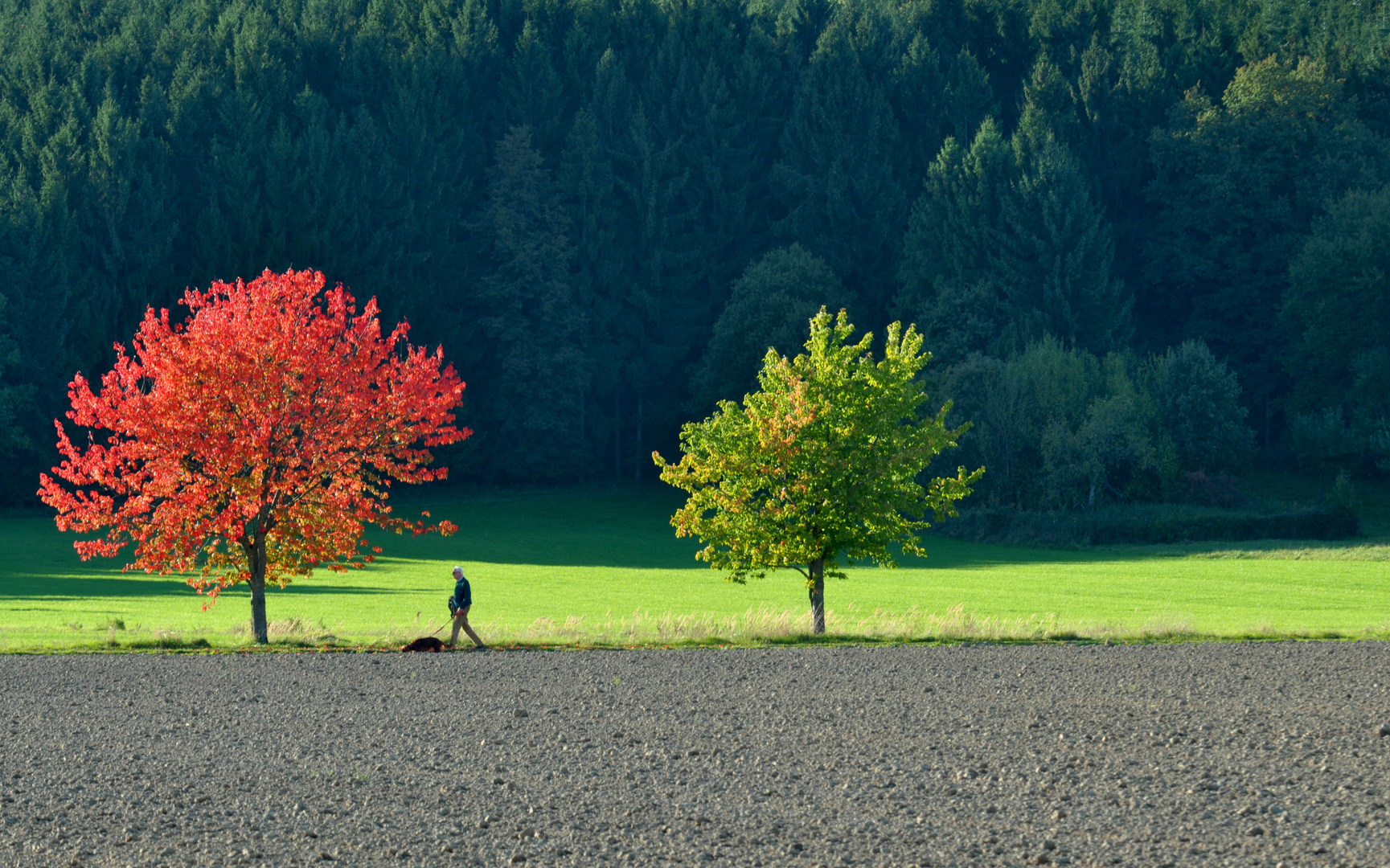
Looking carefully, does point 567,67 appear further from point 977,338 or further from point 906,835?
point 906,835

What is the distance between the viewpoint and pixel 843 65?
3851 inches

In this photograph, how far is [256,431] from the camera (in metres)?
27.2

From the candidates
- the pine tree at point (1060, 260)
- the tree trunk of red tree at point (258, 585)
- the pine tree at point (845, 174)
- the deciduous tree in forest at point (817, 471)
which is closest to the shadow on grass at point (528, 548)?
the tree trunk of red tree at point (258, 585)

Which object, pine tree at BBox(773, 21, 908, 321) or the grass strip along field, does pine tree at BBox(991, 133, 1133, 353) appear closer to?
pine tree at BBox(773, 21, 908, 321)

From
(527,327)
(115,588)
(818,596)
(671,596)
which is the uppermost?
(527,327)

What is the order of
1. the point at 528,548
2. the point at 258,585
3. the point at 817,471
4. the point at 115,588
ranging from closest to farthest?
the point at 258,585, the point at 817,471, the point at 115,588, the point at 528,548

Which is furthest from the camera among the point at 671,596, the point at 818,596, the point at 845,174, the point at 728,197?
the point at 728,197

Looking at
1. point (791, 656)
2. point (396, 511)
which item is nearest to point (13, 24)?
point (396, 511)

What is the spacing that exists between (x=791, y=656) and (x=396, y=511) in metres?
56.3

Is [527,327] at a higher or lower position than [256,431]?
higher

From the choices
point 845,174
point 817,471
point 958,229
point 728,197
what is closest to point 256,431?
point 817,471

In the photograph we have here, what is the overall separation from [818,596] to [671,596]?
15.4 m

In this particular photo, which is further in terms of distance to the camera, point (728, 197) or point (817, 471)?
point (728, 197)

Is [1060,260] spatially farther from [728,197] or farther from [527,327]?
[527,327]
